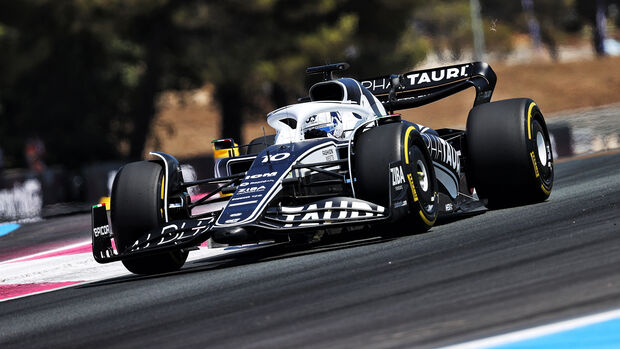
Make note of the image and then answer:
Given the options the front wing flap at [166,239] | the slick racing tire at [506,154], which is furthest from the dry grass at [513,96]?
the front wing flap at [166,239]

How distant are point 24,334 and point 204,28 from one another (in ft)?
89.7

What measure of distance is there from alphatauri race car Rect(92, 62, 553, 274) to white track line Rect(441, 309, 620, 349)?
11.3 feet

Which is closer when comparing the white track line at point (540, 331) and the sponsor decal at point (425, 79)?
the white track line at point (540, 331)

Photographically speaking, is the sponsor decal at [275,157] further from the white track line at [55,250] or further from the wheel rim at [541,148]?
the white track line at [55,250]

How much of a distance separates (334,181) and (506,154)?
1.84 m

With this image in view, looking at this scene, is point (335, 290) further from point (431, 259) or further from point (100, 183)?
point (100, 183)

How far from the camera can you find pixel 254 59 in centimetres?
3238

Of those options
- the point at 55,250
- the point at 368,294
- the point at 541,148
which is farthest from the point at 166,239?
the point at 55,250

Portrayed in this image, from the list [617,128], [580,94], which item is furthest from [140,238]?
[580,94]

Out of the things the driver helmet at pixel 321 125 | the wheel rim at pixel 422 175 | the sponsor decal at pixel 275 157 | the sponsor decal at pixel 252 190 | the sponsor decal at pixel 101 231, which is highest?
the driver helmet at pixel 321 125

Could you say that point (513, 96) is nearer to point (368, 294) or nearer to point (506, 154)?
point (506, 154)

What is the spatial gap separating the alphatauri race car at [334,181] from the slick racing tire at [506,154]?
0.04ft

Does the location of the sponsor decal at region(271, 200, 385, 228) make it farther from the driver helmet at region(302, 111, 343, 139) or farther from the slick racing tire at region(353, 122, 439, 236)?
the driver helmet at region(302, 111, 343, 139)

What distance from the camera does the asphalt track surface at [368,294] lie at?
4992 millimetres
